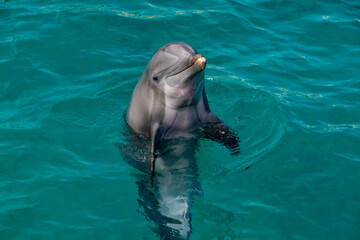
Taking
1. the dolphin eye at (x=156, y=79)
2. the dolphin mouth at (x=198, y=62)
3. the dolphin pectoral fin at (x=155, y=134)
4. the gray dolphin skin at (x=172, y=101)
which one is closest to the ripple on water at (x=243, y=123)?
the gray dolphin skin at (x=172, y=101)

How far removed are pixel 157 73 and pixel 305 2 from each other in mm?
8709

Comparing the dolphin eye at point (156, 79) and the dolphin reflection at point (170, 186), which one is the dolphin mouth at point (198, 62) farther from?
the dolphin reflection at point (170, 186)

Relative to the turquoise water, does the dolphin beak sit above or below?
above

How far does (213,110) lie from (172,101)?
2.26 metres

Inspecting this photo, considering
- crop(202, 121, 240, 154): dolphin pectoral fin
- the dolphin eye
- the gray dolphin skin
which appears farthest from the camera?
crop(202, 121, 240, 154): dolphin pectoral fin

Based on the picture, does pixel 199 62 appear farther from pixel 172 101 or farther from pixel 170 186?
pixel 170 186

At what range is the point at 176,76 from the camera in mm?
7223

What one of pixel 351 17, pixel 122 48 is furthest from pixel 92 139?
pixel 351 17

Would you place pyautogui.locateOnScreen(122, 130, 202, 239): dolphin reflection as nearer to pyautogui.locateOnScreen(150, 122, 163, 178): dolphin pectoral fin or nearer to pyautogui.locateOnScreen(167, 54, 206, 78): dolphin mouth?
pyautogui.locateOnScreen(150, 122, 163, 178): dolphin pectoral fin

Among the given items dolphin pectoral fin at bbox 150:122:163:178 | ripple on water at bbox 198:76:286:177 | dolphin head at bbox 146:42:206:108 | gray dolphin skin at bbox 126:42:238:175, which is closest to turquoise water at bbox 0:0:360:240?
ripple on water at bbox 198:76:286:177

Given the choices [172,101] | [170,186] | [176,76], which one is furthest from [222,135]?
[176,76]

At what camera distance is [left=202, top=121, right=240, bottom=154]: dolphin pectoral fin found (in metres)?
8.09

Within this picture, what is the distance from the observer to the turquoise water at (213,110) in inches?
287

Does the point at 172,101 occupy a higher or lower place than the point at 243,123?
higher
